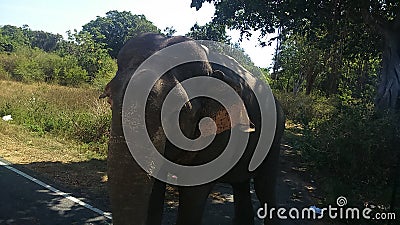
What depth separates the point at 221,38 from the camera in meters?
35.4

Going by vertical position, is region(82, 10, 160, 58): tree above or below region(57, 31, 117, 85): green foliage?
above

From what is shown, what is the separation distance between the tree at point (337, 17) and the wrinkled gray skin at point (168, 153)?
5566mm

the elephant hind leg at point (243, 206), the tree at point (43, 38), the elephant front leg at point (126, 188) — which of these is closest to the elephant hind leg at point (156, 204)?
the elephant front leg at point (126, 188)

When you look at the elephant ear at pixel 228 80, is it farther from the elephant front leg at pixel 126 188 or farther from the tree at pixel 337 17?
the tree at pixel 337 17

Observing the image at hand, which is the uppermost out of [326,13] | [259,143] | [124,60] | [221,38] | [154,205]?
[221,38]

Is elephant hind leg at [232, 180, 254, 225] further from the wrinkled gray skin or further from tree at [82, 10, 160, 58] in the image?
tree at [82, 10, 160, 58]

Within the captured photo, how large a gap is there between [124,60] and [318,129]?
6793 mm

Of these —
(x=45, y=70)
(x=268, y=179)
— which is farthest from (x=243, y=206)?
(x=45, y=70)

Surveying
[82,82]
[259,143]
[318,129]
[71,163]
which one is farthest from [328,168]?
[82,82]

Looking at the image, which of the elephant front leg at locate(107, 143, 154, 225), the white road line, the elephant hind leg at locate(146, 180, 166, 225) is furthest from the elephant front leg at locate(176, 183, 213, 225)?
the white road line

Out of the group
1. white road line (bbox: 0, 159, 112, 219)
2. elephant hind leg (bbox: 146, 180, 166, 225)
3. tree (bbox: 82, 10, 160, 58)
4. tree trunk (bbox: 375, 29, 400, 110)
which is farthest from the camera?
tree (bbox: 82, 10, 160, 58)

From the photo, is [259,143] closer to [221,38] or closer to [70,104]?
[70,104]

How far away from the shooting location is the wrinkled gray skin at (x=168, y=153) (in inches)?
82.2

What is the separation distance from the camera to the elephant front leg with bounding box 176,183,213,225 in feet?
10.1
